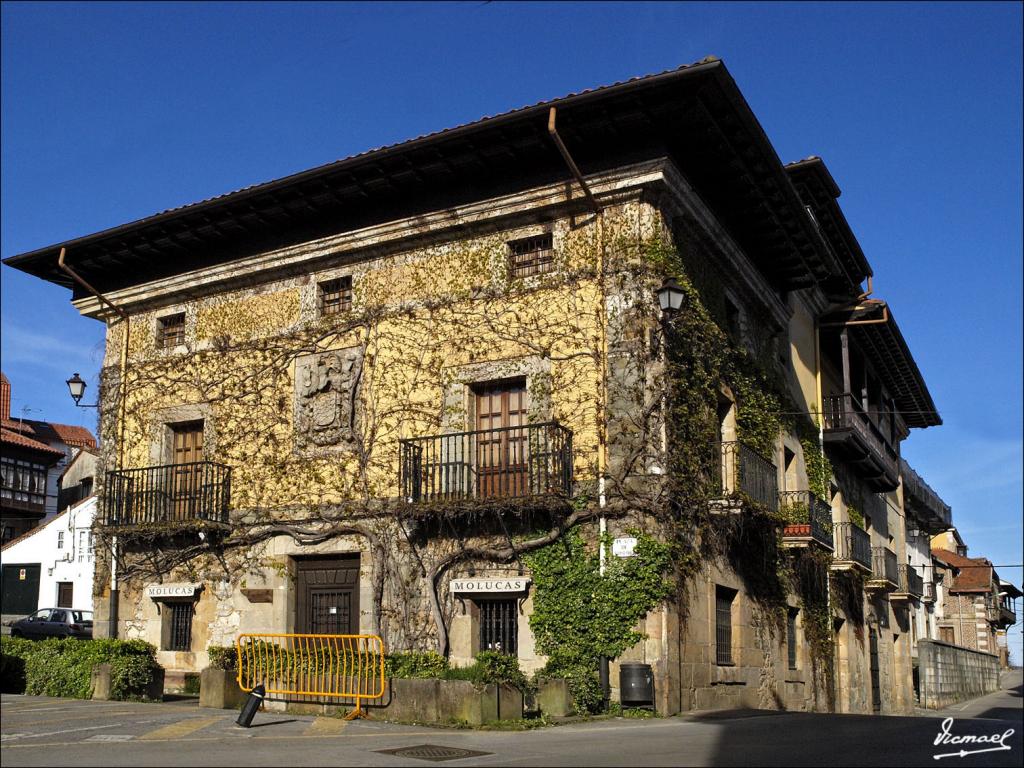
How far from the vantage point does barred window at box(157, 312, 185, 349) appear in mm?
20953

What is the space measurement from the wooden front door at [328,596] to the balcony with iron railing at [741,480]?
20.1ft

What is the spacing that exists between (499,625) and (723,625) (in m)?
3.83

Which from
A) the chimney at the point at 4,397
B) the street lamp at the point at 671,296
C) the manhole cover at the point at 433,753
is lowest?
the manhole cover at the point at 433,753

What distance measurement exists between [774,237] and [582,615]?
28.0ft

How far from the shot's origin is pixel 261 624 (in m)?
18.3

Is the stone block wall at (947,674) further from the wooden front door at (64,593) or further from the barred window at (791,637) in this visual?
the wooden front door at (64,593)

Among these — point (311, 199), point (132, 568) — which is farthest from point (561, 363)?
point (132, 568)

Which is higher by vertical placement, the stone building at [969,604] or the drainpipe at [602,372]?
the drainpipe at [602,372]

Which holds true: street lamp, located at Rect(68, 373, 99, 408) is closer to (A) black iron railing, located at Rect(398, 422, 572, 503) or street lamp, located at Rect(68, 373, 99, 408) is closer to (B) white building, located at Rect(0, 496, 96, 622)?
(A) black iron railing, located at Rect(398, 422, 572, 503)

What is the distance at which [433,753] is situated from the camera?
10.6m

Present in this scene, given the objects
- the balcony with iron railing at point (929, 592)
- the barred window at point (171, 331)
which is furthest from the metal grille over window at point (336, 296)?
the balcony with iron railing at point (929, 592)

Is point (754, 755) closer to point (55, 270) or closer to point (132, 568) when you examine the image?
point (132, 568)

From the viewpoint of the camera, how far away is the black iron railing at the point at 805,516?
65.2 feet

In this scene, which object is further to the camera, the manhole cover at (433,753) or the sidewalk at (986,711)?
the sidewalk at (986,711)
